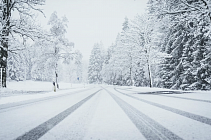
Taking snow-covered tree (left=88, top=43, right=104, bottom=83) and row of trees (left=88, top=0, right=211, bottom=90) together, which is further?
snow-covered tree (left=88, top=43, right=104, bottom=83)

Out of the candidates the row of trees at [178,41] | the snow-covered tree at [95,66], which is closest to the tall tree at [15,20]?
the row of trees at [178,41]

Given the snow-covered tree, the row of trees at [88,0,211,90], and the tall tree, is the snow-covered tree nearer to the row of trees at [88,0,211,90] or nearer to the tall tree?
the row of trees at [88,0,211,90]

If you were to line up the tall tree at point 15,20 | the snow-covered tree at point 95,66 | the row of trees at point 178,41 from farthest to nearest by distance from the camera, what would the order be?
1. the snow-covered tree at point 95,66
2. the tall tree at point 15,20
3. the row of trees at point 178,41

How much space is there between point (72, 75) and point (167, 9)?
90.7 m

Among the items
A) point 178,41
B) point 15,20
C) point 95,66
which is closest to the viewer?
point 15,20

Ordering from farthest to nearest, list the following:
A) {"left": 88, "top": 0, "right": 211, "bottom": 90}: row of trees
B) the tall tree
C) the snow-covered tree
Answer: the snow-covered tree < the tall tree < {"left": 88, "top": 0, "right": 211, "bottom": 90}: row of trees

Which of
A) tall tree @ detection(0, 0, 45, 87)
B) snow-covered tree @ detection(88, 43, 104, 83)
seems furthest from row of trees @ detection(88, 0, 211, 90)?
snow-covered tree @ detection(88, 43, 104, 83)

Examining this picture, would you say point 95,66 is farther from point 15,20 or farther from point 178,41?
point 15,20

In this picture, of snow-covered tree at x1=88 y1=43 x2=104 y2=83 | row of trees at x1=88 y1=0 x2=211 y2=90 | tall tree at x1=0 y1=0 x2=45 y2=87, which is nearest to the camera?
row of trees at x1=88 y1=0 x2=211 y2=90

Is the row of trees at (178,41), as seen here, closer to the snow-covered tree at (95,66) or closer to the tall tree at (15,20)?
the tall tree at (15,20)

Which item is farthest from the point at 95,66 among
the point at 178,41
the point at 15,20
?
the point at 15,20

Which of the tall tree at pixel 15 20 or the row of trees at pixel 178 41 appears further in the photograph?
the tall tree at pixel 15 20

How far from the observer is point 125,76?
135 ft

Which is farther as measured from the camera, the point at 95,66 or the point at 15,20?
the point at 95,66
